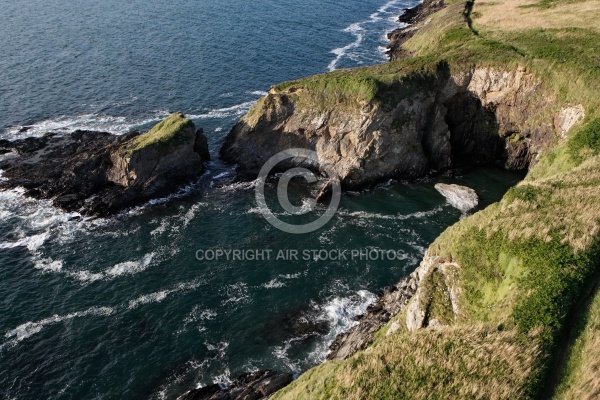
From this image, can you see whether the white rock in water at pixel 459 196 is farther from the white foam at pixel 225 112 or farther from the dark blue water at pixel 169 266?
the white foam at pixel 225 112

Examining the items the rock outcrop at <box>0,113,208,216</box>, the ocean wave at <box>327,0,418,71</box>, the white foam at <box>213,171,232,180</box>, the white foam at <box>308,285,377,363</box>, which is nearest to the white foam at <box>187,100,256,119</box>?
the rock outcrop at <box>0,113,208,216</box>

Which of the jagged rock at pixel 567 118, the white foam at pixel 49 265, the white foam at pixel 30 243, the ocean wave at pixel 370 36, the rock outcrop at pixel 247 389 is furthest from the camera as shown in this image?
the ocean wave at pixel 370 36

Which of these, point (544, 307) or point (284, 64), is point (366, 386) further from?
point (284, 64)

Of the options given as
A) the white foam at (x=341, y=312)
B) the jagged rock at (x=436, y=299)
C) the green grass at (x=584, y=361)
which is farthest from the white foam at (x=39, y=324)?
the green grass at (x=584, y=361)

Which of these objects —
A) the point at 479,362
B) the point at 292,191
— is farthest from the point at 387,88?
the point at 479,362

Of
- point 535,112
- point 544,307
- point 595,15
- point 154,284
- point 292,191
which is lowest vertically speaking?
point 154,284

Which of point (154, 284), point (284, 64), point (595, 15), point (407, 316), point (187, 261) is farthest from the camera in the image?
point (284, 64)

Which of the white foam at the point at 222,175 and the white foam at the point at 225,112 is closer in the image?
the white foam at the point at 222,175
